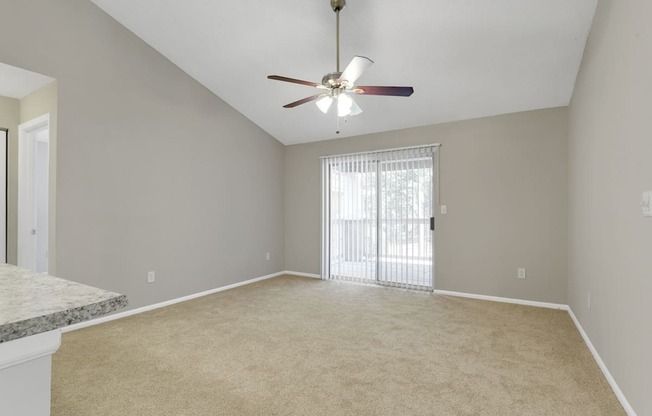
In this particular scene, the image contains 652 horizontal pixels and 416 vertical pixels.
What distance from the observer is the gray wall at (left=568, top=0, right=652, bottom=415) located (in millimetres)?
1645

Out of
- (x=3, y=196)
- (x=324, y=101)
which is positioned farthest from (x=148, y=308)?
(x=324, y=101)

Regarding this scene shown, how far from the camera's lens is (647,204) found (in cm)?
158

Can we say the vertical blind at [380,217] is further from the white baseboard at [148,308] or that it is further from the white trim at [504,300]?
the white baseboard at [148,308]

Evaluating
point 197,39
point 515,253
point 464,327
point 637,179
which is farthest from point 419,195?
point 197,39

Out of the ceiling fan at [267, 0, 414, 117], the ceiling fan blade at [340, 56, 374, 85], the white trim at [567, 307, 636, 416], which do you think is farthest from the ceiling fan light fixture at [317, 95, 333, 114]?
the white trim at [567, 307, 636, 416]

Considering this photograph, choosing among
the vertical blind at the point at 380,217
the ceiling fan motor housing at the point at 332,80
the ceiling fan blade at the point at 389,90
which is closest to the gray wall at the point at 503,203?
the vertical blind at the point at 380,217

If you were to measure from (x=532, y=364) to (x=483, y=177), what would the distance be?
7.72ft

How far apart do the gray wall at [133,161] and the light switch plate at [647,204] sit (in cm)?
409

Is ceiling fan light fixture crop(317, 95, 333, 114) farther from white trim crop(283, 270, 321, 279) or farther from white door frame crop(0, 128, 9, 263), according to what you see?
white door frame crop(0, 128, 9, 263)

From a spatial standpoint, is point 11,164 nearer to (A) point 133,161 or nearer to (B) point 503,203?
(A) point 133,161

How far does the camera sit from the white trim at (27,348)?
0.63 m

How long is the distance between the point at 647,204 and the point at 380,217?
11.1ft

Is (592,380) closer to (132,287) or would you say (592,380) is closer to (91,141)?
(132,287)

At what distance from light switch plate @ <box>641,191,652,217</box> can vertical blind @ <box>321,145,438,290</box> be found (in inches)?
113
